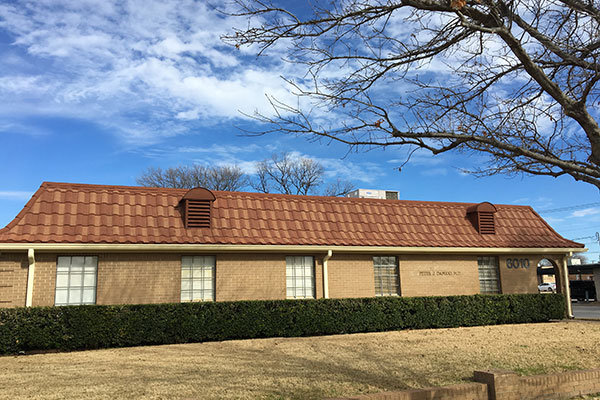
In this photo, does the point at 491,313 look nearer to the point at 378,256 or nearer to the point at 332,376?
the point at 378,256

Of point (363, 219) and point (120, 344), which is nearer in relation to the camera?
point (120, 344)

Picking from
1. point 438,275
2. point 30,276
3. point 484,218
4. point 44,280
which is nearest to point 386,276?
point 438,275

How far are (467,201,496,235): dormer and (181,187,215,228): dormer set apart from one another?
1067 cm

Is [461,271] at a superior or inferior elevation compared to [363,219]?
inferior

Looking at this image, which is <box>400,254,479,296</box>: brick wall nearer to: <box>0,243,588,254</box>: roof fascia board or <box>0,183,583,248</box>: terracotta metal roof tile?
<box>0,243,588,254</box>: roof fascia board

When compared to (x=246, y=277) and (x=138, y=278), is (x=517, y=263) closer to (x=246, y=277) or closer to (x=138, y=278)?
(x=246, y=277)

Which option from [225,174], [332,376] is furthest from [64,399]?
[225,174]

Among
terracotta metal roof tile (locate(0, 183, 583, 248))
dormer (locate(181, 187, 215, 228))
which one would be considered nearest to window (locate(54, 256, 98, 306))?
terracotta metal roof tile (locate(0, 183, 583, 248))

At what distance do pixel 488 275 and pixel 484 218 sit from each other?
228 centimetres

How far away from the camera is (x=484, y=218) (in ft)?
63.1

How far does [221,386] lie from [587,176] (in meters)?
5.97

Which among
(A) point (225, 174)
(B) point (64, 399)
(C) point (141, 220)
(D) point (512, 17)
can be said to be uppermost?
(A) point (225, 174)

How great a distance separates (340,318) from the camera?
14.6 meters

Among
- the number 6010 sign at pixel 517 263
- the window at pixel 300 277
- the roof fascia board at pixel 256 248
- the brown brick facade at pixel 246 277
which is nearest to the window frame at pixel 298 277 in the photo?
the window at pixel 300 277
